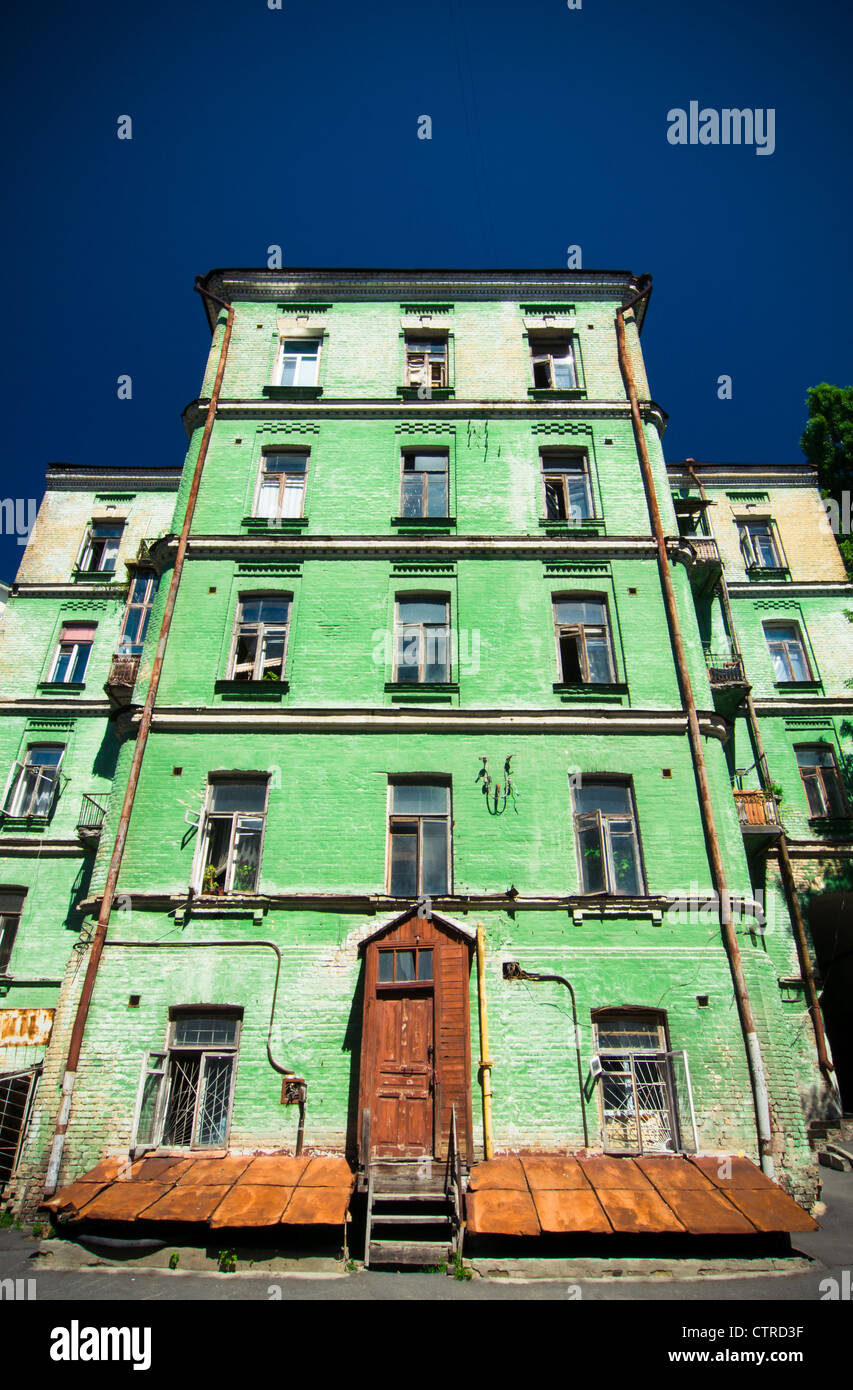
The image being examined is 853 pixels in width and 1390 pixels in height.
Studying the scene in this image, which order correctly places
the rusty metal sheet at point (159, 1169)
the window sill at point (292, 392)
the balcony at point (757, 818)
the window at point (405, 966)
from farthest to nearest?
1. the window sill at point (292, 392)
2. the balcony at point (757, 818)
3. the window at point (405, 966)
4. the rusty metal sheet at point (159, 1169)

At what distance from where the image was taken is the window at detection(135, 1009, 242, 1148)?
10055 millimetres

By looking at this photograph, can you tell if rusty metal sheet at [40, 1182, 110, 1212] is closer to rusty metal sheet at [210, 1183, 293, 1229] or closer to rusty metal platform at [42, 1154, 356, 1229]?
rusty metal platform at [42, 1154, 356, 1229]

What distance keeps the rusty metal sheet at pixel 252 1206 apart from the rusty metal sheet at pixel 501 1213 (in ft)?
7.20

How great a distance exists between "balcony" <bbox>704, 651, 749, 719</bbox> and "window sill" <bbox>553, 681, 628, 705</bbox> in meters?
4.32

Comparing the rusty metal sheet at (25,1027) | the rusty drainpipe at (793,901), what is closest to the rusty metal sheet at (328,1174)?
the rusty metal sheet at (25,1027)

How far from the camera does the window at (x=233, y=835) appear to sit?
37.9 ft

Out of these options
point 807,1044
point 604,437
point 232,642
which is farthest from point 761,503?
point 232,642

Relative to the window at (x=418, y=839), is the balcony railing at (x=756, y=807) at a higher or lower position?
higher

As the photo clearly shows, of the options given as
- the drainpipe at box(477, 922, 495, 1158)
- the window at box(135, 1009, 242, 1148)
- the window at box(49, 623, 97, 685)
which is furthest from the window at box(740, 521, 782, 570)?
the window at box(49, 623, 97, 685)

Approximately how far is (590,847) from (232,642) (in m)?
7.27

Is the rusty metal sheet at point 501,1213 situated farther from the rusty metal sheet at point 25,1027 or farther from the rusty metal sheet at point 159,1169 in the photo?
the rusty metal sheet at point 25,1027
